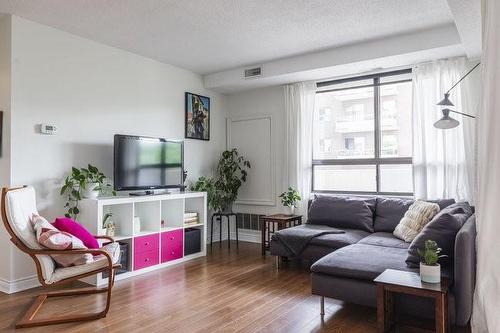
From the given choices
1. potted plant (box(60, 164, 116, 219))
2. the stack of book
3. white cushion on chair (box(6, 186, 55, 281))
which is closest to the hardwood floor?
white cushion on chair (box(6, 186, 55, 281))

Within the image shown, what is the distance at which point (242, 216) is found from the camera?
233 inches

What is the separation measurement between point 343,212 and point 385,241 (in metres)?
0.86

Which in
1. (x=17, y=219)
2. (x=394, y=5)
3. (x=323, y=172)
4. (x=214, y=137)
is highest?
(x=394, y=5)

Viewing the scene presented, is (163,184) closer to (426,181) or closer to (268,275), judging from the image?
(268,275)

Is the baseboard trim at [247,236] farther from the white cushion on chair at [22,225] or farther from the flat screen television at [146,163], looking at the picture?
the white cushion on chair at [22,225]

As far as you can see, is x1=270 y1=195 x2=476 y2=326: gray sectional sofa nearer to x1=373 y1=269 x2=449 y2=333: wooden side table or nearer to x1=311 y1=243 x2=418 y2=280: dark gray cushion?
x1=311 y1=243 x2=418 y2=280: dark gray cushion

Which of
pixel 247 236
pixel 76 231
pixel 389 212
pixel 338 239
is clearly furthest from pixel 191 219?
pixel 389 212

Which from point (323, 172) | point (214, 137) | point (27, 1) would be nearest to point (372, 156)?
point (323, 172)

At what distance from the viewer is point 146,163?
4305 mm

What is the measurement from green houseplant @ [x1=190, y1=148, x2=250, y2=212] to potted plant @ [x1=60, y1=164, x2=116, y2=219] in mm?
1625

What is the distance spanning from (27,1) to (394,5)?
3329mm

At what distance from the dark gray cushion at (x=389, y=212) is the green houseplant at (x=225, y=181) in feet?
7.31

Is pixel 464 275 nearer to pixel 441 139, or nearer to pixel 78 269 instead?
pixel 441 139

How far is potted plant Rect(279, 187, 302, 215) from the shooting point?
16.4 ft
